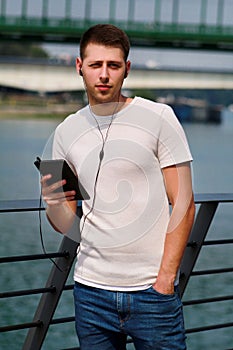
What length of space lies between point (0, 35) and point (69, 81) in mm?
3594

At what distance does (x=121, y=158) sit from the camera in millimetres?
2219

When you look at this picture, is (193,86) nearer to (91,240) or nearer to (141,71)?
(141,71)

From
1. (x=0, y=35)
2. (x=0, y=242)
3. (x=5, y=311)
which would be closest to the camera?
(x=5, y=311)

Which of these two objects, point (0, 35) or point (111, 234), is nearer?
point (111, 234)

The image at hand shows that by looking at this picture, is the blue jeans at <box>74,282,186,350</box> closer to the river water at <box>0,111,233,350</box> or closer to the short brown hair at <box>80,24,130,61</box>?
the short brown hair at <box>80,24,130,61</box>

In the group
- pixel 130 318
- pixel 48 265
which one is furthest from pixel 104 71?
pixel 48 265

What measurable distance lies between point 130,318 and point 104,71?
64 centimetres

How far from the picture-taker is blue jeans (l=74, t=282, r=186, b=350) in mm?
2221

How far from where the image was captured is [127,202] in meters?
2.23

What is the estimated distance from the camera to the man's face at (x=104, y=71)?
7.27 feet

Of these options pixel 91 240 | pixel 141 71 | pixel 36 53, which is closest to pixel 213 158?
pixel 141 71

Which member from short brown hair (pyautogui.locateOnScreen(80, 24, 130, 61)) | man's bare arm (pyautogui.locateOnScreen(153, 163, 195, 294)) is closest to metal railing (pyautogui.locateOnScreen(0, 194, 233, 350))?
man's bare arm (pyautogui.locateOnScreen(153, 163, 195, 294))

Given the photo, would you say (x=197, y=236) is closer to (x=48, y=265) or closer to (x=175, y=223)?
(x=175, y=223)

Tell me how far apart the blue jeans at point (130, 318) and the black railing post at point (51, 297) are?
572 mm
